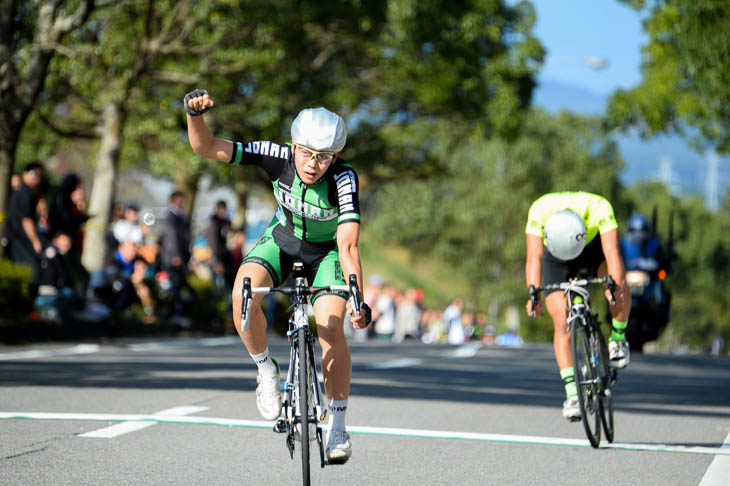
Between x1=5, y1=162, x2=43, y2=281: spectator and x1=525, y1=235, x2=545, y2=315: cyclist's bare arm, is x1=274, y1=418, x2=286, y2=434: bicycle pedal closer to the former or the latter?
x1=525, y1=235, x2=545, y2=315: cyclist's bare arm

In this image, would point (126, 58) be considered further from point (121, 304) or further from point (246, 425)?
point (246, 425)

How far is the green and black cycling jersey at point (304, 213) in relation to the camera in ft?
21.8

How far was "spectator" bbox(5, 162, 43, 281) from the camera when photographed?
15766mm

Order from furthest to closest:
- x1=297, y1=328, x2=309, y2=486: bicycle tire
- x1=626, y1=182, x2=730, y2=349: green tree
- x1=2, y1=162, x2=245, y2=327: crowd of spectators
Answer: x1=626, y1=182, x2=730, y2=349: green tree → x1=2, y1=162, x2=245, y2=327: crowd of spectators → x1=297, y1=328, x2=309, y2=486: bicycle tire

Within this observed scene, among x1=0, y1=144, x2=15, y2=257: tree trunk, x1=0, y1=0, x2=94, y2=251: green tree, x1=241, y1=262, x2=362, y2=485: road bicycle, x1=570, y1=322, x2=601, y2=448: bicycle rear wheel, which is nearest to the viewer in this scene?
x1=241, y1=262, x2=362, y2=485: road bicycle

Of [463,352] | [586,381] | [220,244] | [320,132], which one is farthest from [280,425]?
[220,244]

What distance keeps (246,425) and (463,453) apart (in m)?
1.65

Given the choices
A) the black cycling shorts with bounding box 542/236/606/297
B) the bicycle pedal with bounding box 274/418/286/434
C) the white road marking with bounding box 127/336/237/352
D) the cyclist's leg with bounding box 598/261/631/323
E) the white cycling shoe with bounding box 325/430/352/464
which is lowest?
the white road marking with bounding box 127/336/237/352

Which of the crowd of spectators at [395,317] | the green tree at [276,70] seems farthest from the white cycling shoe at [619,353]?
the crowd of spectators at [395,317]

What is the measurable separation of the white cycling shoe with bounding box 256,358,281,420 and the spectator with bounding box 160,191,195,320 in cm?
1270

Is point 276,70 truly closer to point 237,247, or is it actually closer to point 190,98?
point 237,247

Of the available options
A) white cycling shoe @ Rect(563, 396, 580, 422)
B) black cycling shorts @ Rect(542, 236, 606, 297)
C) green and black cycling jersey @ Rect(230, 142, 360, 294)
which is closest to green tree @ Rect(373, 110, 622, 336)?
black cycling shorts @ Rect(542, 236, 606, 297)

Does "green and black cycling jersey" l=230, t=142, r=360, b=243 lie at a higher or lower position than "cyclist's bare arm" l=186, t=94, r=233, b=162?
lower

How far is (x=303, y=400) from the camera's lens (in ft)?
20.0
